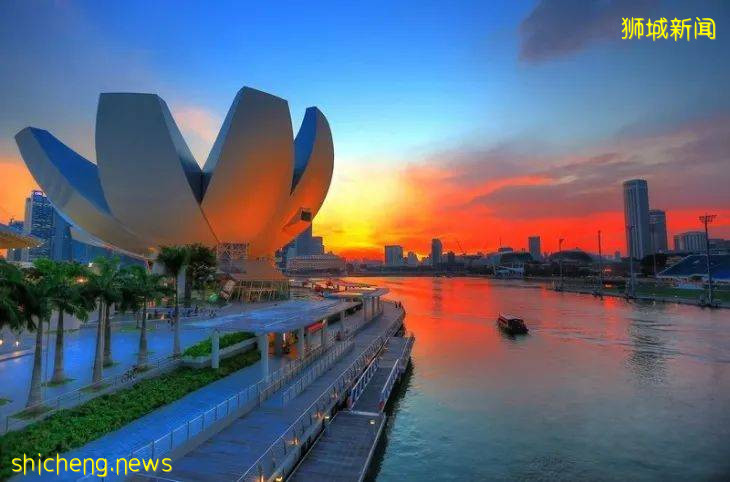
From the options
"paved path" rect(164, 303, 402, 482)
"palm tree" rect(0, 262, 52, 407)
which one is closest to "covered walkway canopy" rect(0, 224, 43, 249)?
"palm tree" rect(0, 262, 52, 407)

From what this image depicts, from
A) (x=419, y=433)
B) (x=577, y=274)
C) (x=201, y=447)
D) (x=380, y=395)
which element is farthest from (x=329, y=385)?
(x=577, y=274)

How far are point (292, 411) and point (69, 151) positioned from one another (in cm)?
4685

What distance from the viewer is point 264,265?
4984 centimetres

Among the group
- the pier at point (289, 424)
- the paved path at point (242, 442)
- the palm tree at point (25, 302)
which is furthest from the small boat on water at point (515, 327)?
the palm tree at point (25, 302)

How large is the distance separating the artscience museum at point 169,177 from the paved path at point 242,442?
29602mm

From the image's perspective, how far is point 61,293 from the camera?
1441 centimetres

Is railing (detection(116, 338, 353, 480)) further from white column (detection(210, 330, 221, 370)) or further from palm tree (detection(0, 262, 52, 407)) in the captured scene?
palm tree (detection(0, 262, 52, 407))

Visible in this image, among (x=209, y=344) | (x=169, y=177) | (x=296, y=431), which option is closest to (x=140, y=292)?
(x=209, y=344)

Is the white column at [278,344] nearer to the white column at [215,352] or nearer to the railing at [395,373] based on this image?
the white column at [215,352]

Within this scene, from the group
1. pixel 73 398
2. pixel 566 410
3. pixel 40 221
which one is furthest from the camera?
pixel 40 221

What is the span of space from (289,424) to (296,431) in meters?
0.68

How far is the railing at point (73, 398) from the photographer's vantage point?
1177cm

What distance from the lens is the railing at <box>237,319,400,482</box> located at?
414 inches

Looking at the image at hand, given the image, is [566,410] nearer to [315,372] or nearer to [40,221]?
Result: [315,372]
